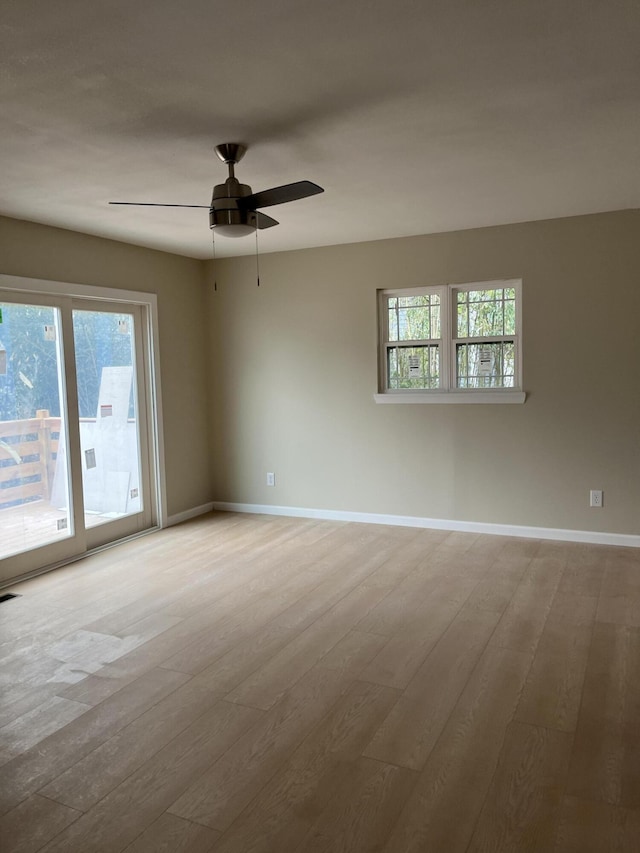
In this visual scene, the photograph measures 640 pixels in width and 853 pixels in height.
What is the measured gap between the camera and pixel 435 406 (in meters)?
5.32

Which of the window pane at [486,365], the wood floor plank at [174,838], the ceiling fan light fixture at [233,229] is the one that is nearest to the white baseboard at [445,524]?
the window pane at [486,365]

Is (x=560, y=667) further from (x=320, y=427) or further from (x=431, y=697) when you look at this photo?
(x=320, y=427)

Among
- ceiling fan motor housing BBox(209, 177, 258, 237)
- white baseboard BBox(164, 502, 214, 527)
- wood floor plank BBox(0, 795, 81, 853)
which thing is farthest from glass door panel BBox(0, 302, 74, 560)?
wood floor plank BBox(0, 795, 81, 853)

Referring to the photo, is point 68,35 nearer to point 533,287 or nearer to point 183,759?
point 183,759

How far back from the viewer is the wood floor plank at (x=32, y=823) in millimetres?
1946

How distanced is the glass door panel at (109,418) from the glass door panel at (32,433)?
234 mm

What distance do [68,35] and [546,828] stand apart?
2.89 metres

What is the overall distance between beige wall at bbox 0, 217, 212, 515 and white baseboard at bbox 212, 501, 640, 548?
60cm

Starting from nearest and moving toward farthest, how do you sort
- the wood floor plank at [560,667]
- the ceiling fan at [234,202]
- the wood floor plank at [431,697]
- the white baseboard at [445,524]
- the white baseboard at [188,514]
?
the wood floor plank at [431,697] → the wood floor plank at [560,667] → the ceiling fan at [234,202] → the white baseboard at [445,524] → the white baseboard at [188,514]

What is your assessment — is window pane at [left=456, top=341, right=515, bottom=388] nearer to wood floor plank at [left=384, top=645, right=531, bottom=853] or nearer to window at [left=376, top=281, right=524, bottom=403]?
window at [left=376, top=281, right=524, bottom=403]

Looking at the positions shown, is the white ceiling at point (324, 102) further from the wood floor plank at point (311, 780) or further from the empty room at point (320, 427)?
the wood floor plank at point (311, 780)

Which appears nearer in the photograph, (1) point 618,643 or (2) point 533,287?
(1) point 618,643

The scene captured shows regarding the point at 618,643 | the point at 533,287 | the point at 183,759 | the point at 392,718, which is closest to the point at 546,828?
the point at 392,718

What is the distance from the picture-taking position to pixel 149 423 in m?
5.64
